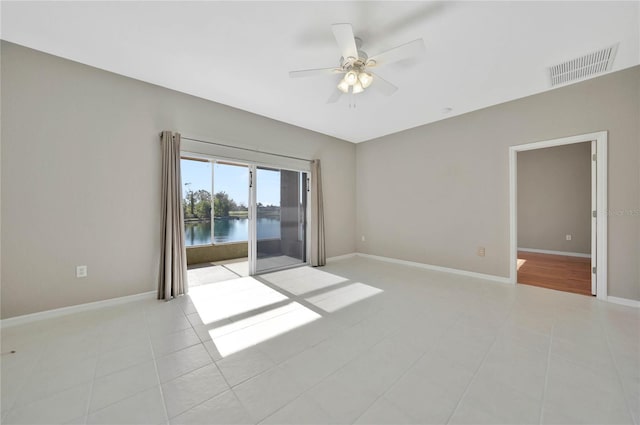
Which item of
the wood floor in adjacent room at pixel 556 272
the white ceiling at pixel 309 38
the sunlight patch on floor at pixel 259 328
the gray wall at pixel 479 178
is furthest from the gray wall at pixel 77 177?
the wood floor in adjacent room at pixel 556 272

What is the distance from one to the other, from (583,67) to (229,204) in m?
6.09

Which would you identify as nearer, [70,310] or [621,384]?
[621,384]

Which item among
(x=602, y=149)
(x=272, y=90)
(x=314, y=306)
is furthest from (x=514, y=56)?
(x=314, y=306)

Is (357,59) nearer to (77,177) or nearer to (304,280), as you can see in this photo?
(304,280)

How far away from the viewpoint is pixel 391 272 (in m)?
4.24

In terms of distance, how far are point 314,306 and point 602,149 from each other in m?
3.98

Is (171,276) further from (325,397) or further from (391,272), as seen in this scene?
(391,272)

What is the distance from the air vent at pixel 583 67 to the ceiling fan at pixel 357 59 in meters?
1.72

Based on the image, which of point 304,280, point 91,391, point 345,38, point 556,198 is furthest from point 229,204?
point 556,198

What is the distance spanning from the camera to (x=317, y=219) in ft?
15.7

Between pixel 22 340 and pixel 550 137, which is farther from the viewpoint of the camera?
pixel 550 137

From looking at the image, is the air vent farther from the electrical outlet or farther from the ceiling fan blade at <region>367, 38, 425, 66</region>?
the electrical outlet

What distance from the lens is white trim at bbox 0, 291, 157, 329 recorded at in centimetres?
233

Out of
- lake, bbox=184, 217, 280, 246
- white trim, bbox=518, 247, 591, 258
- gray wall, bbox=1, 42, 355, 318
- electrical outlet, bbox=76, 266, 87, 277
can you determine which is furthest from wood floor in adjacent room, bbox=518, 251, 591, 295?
electrical outlet, bbox=76, 266, 87, 277
